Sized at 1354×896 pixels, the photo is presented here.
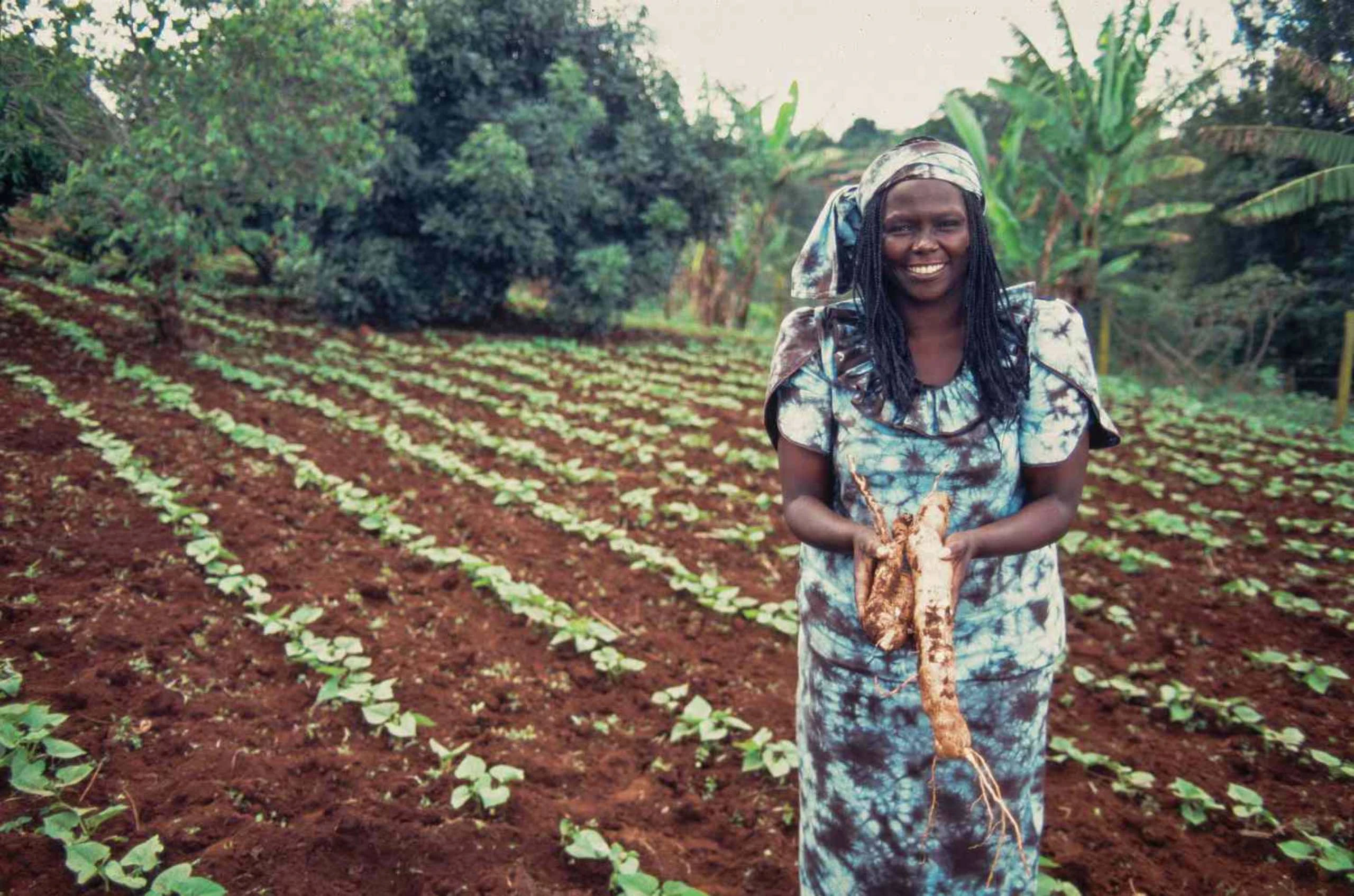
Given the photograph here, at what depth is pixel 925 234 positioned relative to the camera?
1.52 meters

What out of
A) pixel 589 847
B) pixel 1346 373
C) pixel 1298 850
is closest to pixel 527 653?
pixel 589 847

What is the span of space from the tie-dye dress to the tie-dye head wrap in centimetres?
6

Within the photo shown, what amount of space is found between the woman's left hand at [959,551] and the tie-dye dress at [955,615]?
91mm

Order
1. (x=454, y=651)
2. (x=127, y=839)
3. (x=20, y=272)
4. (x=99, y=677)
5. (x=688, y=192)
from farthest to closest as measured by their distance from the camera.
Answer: (x=688, y=192), (x=20, y=272), (x=454, y=651), (x=99, y=677), (x=127, y=839)

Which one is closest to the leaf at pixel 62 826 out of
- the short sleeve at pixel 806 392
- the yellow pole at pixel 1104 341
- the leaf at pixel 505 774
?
the leaf at pixel 505 774

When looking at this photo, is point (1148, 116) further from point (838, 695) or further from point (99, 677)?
point (99, 677)

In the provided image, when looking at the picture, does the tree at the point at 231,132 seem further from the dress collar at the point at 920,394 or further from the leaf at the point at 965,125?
the leaf at the point at 965,125

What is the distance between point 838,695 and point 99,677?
264cm

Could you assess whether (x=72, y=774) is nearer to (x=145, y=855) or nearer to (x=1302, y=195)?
(x=145, y=855)

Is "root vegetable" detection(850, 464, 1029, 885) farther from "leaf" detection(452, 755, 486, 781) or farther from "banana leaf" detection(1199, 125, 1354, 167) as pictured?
"banana leaf" detection(1199, 125, 1354, 167)

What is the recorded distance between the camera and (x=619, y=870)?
7.57 feet

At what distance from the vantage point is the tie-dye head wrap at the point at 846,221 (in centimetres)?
156

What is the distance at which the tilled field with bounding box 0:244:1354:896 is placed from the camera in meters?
2.44

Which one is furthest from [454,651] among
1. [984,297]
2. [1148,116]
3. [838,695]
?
[1148,116]
